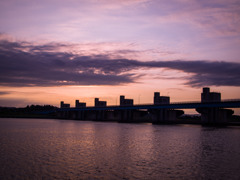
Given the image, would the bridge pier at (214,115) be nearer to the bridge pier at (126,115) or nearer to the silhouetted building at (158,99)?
the silhouetted building at (158,99)

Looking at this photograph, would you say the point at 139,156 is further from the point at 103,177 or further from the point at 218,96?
the point at 218,96

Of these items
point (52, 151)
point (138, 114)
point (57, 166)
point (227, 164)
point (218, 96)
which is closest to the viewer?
point (57, 166)

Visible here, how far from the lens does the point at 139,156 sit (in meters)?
32.5

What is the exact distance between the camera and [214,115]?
106562 mm

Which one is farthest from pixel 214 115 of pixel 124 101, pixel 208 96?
pixel 124 101

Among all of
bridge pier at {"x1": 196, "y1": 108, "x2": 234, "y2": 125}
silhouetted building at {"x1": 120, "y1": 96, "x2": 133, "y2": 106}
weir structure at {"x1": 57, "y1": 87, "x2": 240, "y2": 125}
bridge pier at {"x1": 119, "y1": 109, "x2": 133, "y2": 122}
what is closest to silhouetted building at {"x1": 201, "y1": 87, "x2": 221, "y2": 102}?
weir structure at {"x1": 57, "y1": 87, "x2": 240, "y2": 125}

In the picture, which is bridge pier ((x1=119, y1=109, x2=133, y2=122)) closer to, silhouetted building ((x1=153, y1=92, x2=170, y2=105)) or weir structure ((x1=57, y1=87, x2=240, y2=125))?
weir structure ((x1=57, y1=87, x2=240, y2=125))

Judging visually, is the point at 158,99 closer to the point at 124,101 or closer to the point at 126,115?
the point at 126,115

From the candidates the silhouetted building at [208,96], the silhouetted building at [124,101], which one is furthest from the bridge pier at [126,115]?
the silhouetted building at [208,96]

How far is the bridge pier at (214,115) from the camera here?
106375 mm

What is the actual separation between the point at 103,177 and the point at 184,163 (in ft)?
34.4

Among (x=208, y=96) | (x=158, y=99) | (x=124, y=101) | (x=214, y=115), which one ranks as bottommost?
(x=214, y=115)

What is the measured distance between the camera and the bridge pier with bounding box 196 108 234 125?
349 feet

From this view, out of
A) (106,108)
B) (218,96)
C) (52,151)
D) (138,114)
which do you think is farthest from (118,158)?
(106,108)
